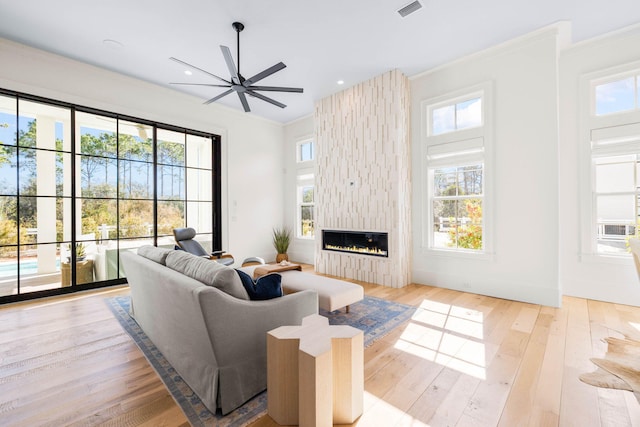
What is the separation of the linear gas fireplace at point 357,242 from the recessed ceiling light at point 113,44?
4.05 m

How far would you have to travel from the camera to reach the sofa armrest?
5.36 feet

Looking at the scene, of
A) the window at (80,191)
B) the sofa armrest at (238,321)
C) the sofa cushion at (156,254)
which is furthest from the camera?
the window at (80,191)

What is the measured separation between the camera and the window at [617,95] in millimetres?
3447

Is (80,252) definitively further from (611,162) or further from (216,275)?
(611,162)

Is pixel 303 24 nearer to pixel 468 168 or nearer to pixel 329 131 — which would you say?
pixel 329 131

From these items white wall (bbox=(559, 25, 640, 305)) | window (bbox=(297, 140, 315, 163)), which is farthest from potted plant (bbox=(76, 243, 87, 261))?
white wall (bbox=(559, 25, 640, 305))

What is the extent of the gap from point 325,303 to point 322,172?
308cm

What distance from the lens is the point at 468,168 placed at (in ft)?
13.9

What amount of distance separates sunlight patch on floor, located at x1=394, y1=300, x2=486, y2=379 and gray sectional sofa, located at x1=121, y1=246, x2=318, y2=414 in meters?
1.05

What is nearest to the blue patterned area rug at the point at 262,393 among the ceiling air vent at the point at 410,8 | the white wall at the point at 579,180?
the white wall at the point at 579,180

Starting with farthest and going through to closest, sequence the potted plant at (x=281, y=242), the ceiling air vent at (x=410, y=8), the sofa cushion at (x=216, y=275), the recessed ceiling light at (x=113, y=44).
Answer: the potted plant at (x=281, y=242) < the recessed ceiling light at (x=113, y=44) < the ceiling air vent at (x=410, y=8) < the sofa cushion at (x=216, y=275)

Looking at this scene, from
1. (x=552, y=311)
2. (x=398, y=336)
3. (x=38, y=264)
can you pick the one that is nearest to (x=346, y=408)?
(x=398, y=336)

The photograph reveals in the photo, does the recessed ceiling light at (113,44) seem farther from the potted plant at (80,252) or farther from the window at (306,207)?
the window at (306,207)

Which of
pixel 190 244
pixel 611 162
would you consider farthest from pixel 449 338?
pixel 190 244
